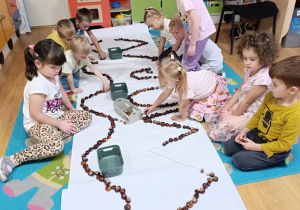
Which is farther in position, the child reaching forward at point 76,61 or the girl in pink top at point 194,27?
the child reaching forward at point 76,61

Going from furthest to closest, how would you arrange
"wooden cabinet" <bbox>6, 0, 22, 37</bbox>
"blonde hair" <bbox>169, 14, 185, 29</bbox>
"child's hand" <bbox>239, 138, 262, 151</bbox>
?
"wooden cabinet" <bbox>6, 0, 22, 37</bbox> < "blonde hair" <bbox>169, 14, 185, 29</bbox> < "child's hand" <bbox>239, 138, 262, 151</bbox>

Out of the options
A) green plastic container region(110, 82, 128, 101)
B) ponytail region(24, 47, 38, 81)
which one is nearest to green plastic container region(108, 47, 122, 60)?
green plastic container region(110, 82, 128, 101)

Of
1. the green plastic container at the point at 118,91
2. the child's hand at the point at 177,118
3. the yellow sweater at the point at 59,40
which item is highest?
the yellow sweater at the point at 59,40

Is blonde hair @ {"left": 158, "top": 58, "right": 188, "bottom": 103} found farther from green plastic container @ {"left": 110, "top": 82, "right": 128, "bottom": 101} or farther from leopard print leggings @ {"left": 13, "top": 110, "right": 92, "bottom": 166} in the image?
leopard print leggings @ {"left": 13, "top": 110, "right": 92, "bottom": 166}

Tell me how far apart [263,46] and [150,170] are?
0.98 metres

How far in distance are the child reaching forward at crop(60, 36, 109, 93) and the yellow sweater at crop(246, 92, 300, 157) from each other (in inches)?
51.3

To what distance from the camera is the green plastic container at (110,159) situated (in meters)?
1.46

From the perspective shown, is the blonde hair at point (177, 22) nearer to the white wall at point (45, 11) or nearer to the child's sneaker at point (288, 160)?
the child's sneaker at point (288, 160)

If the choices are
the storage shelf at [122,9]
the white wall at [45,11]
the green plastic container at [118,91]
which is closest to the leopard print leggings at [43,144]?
the green plastic container at [118,91]

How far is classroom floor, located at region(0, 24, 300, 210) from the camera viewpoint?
4.45 feet

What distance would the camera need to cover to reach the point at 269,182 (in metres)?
1.45

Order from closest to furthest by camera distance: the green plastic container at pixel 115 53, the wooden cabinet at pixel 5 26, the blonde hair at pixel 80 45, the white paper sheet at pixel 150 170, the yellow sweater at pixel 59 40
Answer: the white paper sheet at pixel 150 170 < the blonde hair at pixel 80 45 < the yellow sweater at pixel 59 40 < the green plastic container at pixel 115 53 < the wooden cabinet at pixel 5 26

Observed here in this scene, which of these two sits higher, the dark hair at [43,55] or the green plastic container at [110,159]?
the dark hair at [43,55]

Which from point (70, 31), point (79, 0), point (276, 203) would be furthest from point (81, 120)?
point (79, 0)
